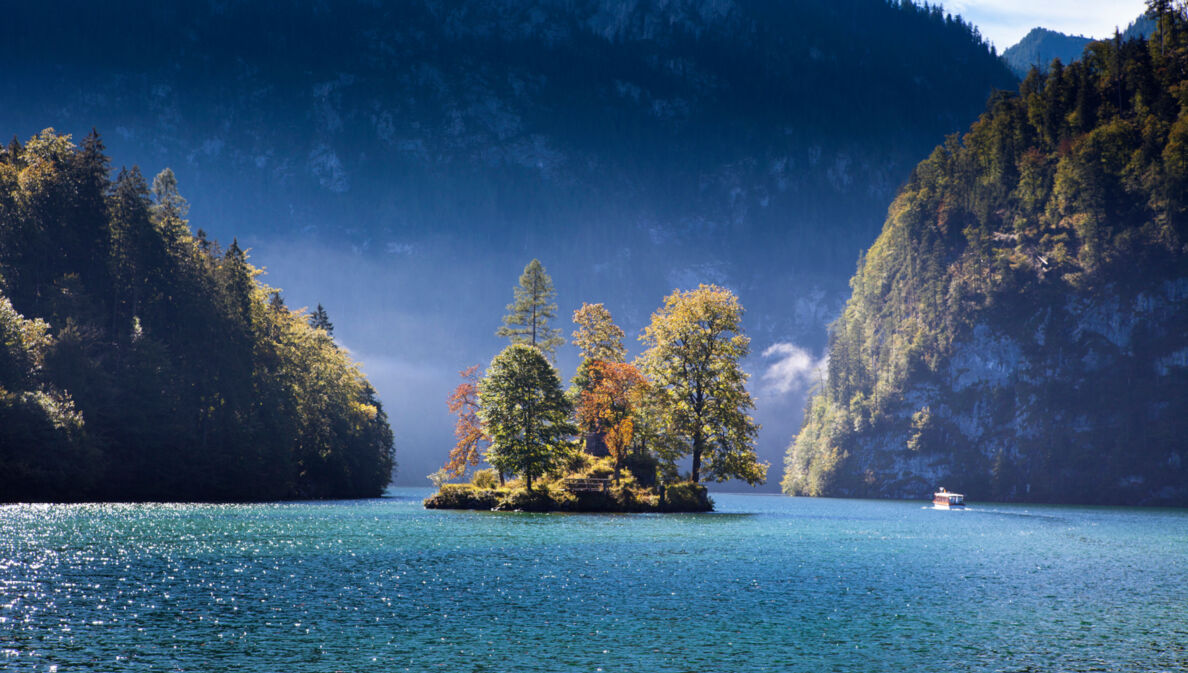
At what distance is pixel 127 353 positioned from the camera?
286 feet

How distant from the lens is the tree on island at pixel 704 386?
82.8 meters

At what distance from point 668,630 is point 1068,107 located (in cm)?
20243

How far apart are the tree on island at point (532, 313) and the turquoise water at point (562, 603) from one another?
204ft

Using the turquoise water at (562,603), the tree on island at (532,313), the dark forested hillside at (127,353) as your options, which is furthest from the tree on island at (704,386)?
the dark forested hillside at (127,353)

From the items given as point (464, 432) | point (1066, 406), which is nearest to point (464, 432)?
point (464, 432)

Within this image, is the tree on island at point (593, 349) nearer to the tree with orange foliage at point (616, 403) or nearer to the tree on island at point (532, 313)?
the tree with orange foliage at point (616, 403)

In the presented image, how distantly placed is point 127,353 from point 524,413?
4240cm

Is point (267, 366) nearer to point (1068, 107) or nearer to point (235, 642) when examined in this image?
point (235, 642)

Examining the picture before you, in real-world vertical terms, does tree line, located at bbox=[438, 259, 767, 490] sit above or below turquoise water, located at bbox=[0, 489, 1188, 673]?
above

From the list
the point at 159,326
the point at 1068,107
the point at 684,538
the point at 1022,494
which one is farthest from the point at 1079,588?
the point at 1068,107

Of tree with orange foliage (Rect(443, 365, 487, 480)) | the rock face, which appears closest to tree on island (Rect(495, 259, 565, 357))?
tree with orange foliage (Rect(443, 365, 487, 480))

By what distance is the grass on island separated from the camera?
266 ft

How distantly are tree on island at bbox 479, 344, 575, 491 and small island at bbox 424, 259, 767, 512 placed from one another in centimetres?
10

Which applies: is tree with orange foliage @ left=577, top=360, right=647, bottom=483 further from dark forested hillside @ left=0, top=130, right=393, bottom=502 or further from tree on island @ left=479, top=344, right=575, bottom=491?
dark forested hillside @ left=0, top=130, right=393, bottom=502
